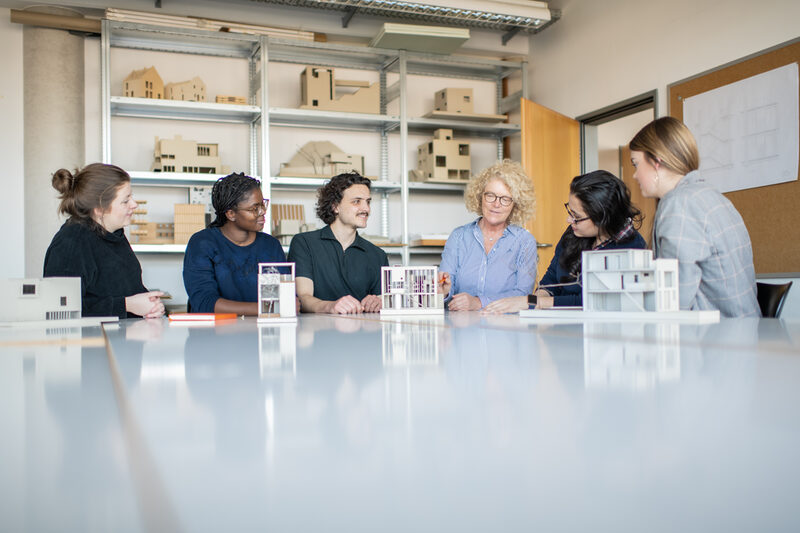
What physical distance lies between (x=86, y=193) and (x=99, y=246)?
21cm

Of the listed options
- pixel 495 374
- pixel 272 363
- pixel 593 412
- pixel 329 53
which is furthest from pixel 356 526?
pixel 329 53

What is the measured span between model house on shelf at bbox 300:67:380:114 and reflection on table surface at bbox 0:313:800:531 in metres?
4.22

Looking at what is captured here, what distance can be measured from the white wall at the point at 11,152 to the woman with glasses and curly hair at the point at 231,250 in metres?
2.36

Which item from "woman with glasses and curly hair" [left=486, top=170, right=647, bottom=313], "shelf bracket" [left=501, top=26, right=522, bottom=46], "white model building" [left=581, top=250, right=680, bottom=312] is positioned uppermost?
"shelf bracket" [left=501, top=26, right=522, bottom=46]

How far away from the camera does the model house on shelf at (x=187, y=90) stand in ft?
13.9

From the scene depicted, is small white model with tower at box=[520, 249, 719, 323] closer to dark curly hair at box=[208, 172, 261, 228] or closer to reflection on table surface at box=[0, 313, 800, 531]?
reflection on table surface at box=[0, 313, 800, 531]

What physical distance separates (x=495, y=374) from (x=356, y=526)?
30cm

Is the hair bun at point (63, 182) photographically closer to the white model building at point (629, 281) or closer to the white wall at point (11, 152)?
the white model building at point (629, 281)

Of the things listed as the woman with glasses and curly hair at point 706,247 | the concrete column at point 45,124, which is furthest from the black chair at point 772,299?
the concrete column at point 45,124

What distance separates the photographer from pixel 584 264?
1.48 metres

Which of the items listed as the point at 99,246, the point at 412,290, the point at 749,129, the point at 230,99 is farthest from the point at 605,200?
the point at 230,99

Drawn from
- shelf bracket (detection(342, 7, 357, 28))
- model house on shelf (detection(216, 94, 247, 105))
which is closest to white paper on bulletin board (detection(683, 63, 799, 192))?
shelf bracket (detection(342, 7, 357, 28))

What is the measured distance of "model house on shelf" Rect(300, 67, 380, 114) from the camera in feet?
14.8

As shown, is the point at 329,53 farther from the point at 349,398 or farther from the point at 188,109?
the point at 349,398
